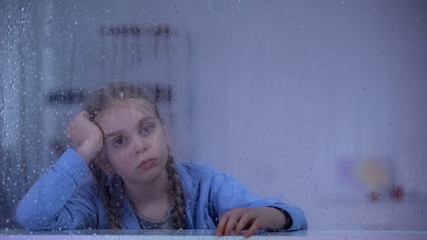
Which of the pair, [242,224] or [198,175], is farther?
[198,175]

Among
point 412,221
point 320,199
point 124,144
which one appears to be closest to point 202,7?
point 124,144

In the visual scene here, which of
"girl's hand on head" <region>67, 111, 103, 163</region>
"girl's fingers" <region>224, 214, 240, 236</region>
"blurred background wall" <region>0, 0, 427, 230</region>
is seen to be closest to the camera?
"girl's fingers" <region>224, 214, 240, 236</region>

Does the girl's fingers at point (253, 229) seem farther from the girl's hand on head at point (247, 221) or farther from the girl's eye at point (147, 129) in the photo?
the girl's eye at point (147, 129)

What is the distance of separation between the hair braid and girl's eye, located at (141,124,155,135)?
0.22 ft

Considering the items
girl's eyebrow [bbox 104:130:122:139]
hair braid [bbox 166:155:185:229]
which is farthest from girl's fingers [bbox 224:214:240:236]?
girl's eyebrow [bbox 104:130:122:139]

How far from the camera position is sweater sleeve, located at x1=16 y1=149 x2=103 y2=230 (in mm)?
664

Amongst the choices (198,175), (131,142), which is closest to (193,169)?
(198,175)

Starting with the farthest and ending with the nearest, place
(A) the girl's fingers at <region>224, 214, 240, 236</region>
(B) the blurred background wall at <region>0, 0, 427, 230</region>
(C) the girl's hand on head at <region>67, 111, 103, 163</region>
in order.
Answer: (B) the blurred background wall at <region>0, 0, 427, 230</region>
(C) the girl's hand on head at <region>67, 111, 103, 163</region>
(A) the girl's fingers at <region>224, 214, 240, 236</region>

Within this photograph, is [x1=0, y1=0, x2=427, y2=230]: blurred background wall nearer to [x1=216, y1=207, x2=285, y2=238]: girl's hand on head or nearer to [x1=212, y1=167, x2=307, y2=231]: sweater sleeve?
[x1=212, y1=167, x2=307, y2=231]: sweater sleeve

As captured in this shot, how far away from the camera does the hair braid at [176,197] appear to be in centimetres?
73

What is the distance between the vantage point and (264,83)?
898 millimetres

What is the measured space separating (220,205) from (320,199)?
9.2 inches

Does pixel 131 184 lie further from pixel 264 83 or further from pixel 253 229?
pixel 264 83

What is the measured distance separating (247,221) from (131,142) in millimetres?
243
